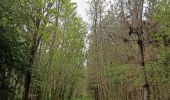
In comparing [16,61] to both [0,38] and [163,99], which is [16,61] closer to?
[0,38]

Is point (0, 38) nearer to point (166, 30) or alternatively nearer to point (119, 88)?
point (166, 30)

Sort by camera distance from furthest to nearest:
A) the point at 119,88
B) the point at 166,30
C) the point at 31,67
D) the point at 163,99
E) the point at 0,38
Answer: the point at 119,88 → the point at 163,99 → the point at 31,67 → the point at 0,38 → the point at 166,30

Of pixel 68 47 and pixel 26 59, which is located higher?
pixel 68 47

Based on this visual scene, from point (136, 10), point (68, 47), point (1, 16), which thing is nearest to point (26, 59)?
point (1, 16)

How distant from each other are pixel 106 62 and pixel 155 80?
15.2 metres

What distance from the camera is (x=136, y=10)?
1534cm

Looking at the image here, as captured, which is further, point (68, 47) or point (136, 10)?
point (68, 47)

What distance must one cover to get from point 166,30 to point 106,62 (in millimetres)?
15426

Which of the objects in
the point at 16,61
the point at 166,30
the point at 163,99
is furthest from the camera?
the point at 163,99

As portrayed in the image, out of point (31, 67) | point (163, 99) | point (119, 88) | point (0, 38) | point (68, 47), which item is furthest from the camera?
point (68, 47)

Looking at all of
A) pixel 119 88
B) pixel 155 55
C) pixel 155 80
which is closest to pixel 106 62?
pixel 119 88

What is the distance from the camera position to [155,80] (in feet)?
49.8

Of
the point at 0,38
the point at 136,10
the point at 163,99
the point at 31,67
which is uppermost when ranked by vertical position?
the point at 136,10

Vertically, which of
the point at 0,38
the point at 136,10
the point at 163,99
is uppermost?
the point at 136,10
